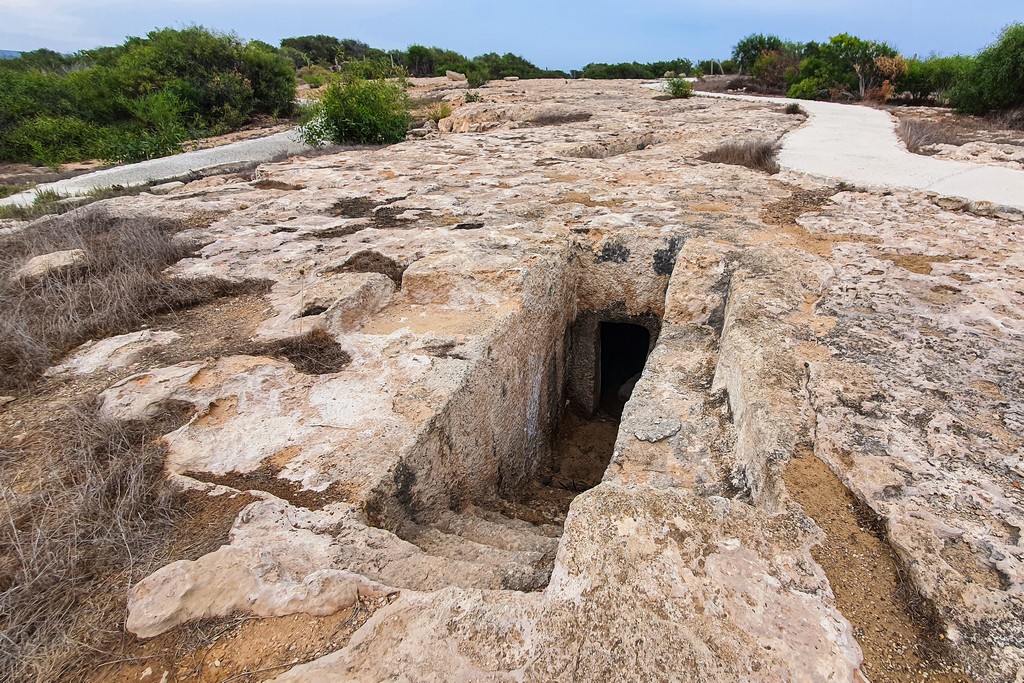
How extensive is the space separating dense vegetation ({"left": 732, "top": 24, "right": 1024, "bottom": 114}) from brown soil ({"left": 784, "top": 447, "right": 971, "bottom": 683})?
12500 mm

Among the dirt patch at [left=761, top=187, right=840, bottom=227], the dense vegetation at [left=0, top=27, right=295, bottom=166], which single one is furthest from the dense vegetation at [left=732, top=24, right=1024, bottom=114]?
the dense vegetation at [left=0, top=27, right=295, bottom=166]

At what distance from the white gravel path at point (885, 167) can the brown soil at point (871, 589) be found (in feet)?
12.9

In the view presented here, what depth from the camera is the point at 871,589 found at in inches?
53.4

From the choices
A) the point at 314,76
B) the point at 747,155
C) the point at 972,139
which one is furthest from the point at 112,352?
the point at 314,76

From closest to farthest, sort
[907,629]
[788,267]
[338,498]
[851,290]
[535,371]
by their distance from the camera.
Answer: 1. [907,629]
2. [338,498]
3. [851,290]
4. [788,267]
5. [535,371]

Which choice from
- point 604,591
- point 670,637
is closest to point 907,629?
point 670,637

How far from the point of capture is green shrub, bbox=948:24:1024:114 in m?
9.56

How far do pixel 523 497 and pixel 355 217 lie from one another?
2808 millimetres

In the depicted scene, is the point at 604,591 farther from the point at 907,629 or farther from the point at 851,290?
the point at 851,290

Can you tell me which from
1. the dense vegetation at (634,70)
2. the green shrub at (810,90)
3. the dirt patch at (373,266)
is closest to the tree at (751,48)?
the dense vegetation at (634,70)

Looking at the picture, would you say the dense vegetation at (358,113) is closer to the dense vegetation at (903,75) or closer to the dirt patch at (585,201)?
the dirt patch at (585,201)

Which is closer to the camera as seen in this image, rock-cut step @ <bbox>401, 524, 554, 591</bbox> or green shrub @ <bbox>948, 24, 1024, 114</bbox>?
rock-cut step @ <bbox>401, 524, 554, 591</bbox>

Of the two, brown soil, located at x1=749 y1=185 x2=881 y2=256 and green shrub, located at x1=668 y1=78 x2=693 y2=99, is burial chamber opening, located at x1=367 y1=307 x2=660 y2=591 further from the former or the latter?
green shrub, located at x1=668 y1=78 x2=693 y2=99

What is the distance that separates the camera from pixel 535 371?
3424mm
